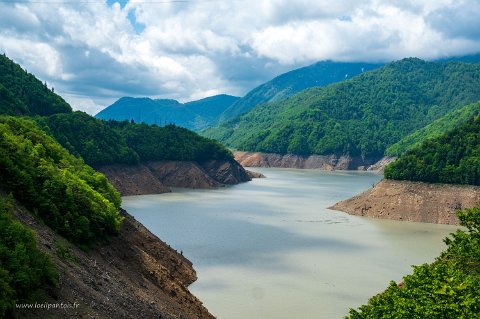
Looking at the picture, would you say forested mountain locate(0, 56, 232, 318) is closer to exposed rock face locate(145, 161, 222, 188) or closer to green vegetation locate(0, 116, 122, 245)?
green vegetation locate(0, 116, 122, 245)

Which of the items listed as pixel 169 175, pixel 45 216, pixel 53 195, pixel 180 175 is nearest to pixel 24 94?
pixel 169 175

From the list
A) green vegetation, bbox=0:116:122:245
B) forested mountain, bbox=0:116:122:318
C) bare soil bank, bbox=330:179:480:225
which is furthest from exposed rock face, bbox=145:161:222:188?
green vegetation, bbox=0:116:122:245

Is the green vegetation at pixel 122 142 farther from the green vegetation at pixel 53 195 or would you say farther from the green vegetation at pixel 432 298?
the green vegetation at pixel 432 298

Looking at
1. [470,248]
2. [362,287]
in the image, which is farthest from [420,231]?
[470,248]

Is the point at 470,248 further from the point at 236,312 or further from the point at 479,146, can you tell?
the point at 479,146

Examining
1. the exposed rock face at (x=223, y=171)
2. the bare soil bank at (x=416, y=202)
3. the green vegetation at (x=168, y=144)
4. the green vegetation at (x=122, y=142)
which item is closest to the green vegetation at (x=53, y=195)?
the bare soil bank at (x=416, y=202)
